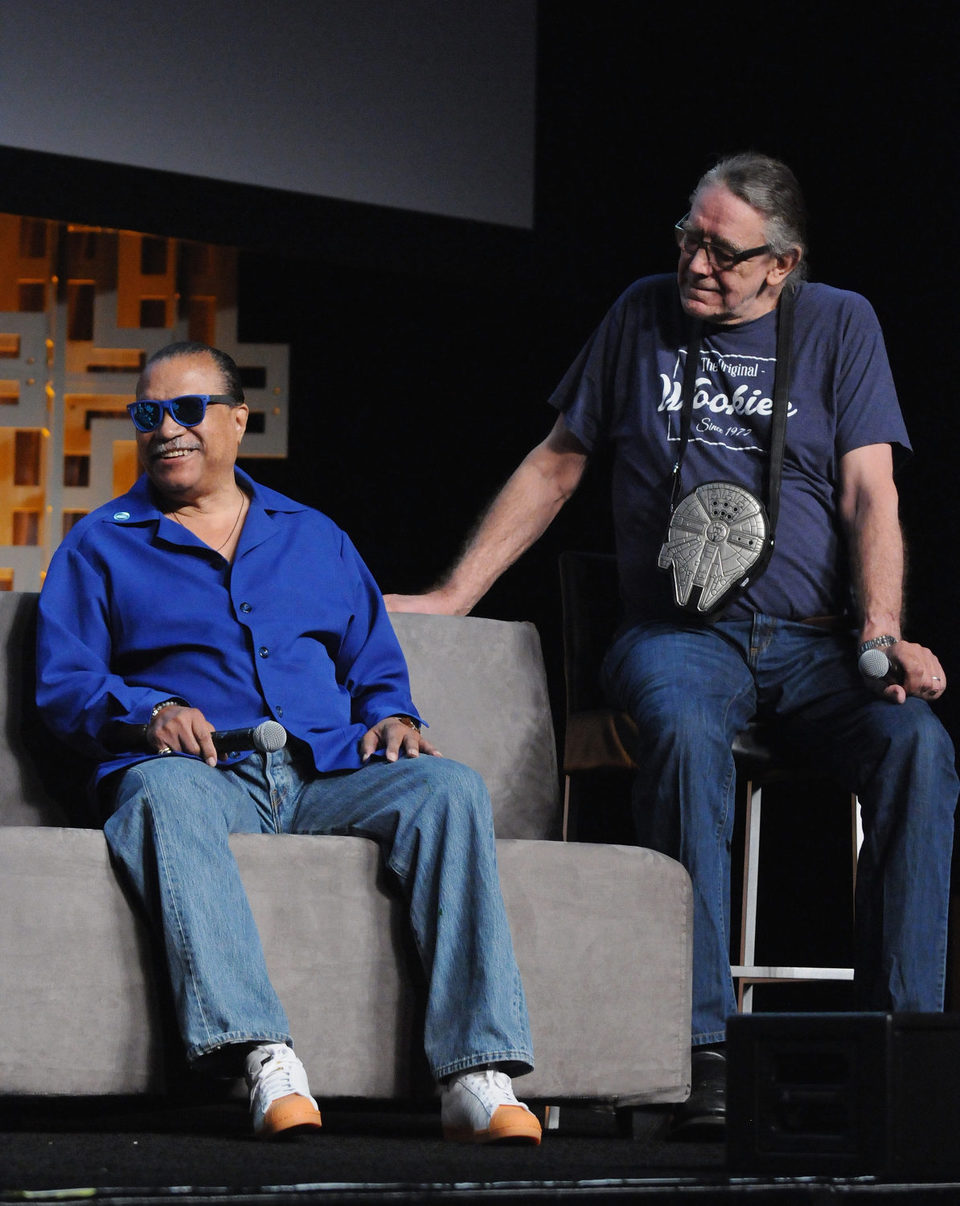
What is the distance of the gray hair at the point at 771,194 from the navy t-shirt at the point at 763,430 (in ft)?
0.32

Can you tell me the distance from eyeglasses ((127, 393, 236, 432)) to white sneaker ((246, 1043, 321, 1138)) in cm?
93

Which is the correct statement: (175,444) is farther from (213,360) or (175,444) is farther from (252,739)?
(252,739)

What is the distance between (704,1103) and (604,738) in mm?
673

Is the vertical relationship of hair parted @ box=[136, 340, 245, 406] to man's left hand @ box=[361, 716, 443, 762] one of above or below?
above

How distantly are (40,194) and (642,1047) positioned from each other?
2934 millimetres

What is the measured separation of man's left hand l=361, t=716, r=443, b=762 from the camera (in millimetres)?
2143

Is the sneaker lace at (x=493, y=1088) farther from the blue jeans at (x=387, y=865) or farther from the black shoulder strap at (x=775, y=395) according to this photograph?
the black shoulder strap at (x=775, y=395)

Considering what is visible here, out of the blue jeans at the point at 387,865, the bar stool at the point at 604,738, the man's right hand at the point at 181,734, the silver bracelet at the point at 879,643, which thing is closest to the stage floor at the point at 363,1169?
the blue jeans at the point at 387,865

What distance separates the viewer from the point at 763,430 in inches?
98.1

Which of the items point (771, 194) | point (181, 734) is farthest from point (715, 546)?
point (181, 734)

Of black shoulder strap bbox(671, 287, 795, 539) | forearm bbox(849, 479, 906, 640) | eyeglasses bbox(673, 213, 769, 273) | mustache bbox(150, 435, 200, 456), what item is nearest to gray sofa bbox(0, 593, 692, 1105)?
mustache bbox(150, 435, 200, 456)

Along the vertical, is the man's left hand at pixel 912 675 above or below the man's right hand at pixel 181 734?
above

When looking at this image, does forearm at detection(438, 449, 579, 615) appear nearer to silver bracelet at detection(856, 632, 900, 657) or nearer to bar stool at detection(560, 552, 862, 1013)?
bar stool at detection(560, 552, 862, 1013)

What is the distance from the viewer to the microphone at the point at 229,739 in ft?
6.63
